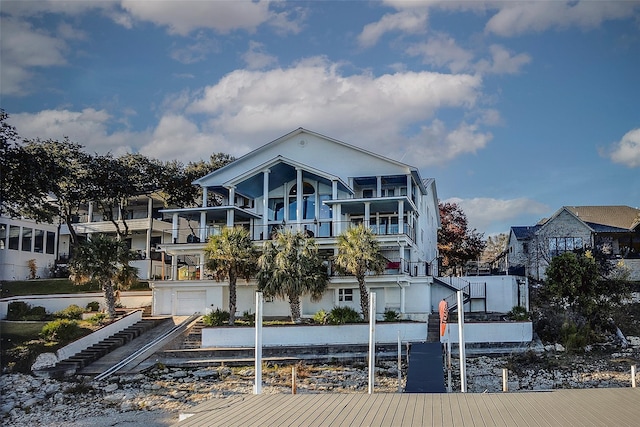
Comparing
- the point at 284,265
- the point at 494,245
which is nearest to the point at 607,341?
the point at 284,265

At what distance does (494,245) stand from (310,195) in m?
51.2

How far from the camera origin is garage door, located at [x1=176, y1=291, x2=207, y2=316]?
3644 centimetres

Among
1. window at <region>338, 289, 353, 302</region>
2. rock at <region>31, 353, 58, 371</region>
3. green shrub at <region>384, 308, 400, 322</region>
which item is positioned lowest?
rock at <region>31, 353, 58, 371</region>

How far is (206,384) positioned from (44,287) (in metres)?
20.6

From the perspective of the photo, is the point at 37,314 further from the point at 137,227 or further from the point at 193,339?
the point at 137,227

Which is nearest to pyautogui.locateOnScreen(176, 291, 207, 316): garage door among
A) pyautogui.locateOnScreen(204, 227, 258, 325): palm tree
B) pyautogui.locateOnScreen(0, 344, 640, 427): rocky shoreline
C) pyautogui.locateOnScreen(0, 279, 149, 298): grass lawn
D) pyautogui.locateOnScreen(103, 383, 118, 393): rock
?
pyautogui.locateOnScreen(204, 227, 258, 325): palm tree

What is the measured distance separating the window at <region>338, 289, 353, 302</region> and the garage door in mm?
7309

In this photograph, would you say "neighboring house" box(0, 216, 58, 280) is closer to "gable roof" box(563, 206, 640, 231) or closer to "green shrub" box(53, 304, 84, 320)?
"green shrub" box(53, 304, 84, 320)

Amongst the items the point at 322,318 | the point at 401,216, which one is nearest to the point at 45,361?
the point at 322,318

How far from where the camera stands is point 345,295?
35375mm

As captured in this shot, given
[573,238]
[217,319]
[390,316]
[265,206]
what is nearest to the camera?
[390,316]

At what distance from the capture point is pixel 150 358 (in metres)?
29.3

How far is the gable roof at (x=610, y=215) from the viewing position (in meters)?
47.5

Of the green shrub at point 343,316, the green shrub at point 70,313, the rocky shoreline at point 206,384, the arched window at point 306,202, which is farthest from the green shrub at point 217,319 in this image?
the arched window at point 306,202
